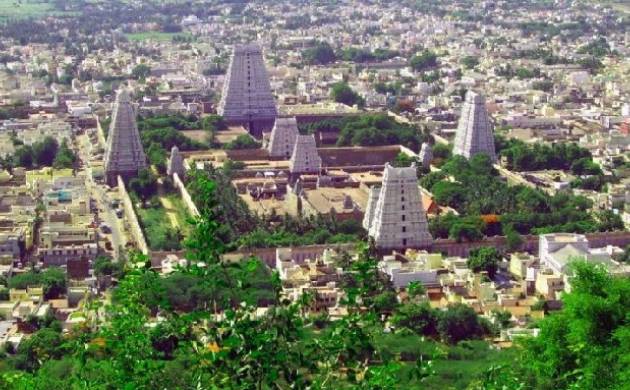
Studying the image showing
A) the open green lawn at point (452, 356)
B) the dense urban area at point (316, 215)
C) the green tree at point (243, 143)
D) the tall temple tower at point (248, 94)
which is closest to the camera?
the dense urban area at point (316, 215)

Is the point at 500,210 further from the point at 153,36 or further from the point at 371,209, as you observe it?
the point at 153,36

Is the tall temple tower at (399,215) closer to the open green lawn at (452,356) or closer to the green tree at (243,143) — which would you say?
the open green lawn at (452,356)

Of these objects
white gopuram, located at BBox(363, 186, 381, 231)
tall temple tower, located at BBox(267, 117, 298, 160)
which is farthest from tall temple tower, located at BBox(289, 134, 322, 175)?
white gopuram, located at BBox(363, 186, 381, 231)

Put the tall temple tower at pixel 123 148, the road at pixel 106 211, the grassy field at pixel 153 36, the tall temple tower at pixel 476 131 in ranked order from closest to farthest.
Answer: the road at pixel 106 211
the tall temple tower at pixel 123 148
the tall temple tower at pixel 476 131
the grassy field at pixel 153 36

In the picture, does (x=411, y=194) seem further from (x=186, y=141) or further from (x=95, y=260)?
(x=186, y=141)

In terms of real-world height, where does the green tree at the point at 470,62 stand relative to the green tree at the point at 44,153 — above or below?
below

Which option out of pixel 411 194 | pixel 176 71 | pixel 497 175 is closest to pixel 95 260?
pixel 411 194

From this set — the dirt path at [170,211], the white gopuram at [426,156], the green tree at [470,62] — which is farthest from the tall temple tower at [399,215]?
the green tree at [470,62]

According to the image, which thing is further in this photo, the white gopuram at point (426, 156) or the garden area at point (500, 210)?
the white gopuram at point (426, 156)

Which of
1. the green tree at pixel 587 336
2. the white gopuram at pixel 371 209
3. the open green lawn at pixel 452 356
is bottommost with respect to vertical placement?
the white gopuram at pixel 371 209
